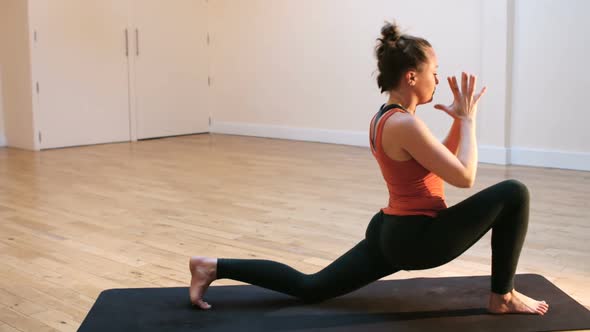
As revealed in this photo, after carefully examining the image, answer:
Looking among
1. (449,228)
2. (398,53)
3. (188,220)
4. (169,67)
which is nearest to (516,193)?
(449,228)

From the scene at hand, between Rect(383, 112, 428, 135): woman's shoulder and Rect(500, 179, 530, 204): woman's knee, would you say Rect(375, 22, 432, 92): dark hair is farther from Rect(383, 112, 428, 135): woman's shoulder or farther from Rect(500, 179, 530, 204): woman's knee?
Rect(500, 179, 530, 204): woman's knee

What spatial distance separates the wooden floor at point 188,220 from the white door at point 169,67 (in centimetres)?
152

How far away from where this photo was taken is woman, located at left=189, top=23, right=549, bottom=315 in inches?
70.9

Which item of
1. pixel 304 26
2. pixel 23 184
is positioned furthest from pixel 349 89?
pixel 23 184

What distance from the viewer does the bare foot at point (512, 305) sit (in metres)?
1.98

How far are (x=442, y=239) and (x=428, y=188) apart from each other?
6.1 inches

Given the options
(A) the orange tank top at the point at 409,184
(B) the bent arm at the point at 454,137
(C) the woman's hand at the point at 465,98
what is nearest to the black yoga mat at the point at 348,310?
(A) the orange tank top at the point at 409,184

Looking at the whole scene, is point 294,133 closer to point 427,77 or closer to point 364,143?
point 364,143

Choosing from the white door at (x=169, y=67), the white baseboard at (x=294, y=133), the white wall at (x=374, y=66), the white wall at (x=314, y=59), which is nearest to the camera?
the white wall at (x=374, y=66)

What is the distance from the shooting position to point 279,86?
23.8 ft

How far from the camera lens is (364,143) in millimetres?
6512

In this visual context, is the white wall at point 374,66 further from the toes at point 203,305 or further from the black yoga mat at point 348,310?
the toes at point 203,305

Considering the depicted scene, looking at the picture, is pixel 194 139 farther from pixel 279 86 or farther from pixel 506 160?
pixel 506 160

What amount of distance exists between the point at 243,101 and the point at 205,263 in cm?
567
